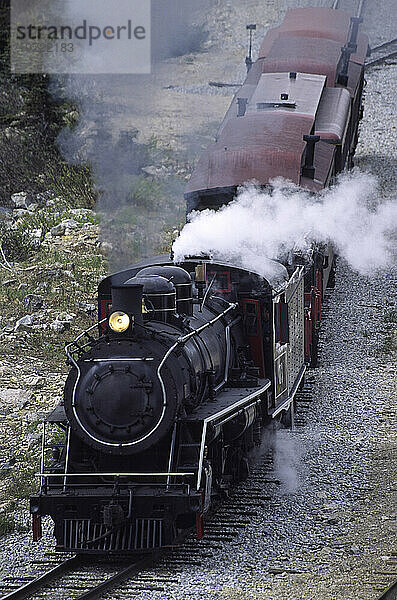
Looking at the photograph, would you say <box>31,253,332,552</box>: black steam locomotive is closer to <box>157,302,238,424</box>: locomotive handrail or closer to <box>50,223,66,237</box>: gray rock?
<box>157,302,238,424</box>: locomotive handrail

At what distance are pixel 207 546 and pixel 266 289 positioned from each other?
306 centimetres

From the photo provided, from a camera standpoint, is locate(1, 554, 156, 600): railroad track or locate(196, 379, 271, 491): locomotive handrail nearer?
locate(1, 554, 156, 600): railroad track

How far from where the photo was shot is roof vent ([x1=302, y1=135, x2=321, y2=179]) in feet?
46.8

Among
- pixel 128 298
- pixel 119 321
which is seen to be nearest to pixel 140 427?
pixel 119 321

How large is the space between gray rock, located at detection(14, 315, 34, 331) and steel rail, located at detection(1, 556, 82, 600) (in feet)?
27.7

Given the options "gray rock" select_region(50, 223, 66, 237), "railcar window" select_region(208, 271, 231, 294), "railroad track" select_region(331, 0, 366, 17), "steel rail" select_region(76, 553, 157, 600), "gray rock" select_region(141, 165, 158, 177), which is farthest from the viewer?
"railroad track" select_region(331, 0, 366, 17)

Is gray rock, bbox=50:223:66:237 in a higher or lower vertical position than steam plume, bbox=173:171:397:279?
lower

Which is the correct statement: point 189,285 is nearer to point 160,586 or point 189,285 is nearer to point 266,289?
point 266,289

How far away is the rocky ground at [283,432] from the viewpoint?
768cm

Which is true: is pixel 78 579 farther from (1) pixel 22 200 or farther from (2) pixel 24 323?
(1) pixel 22 200

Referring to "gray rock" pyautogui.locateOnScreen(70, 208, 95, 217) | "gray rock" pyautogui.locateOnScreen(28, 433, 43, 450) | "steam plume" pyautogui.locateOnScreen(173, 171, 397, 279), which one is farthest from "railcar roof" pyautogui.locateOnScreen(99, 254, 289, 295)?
"gray rock" pyautogui.locateOnScreen(70, 208, 95, 217)

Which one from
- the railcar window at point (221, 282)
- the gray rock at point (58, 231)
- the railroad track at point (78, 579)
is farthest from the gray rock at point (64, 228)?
the railroad track at point (78, 579)

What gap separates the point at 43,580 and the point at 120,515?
2.70 feet

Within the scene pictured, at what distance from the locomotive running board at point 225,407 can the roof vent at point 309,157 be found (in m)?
5.47
